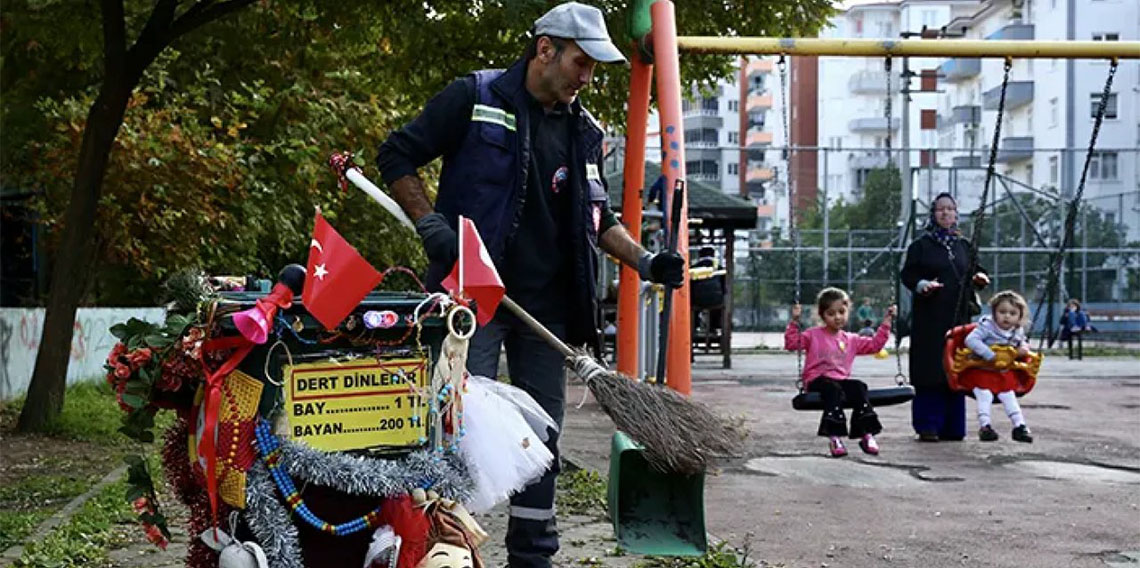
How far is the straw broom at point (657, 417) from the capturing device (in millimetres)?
5285

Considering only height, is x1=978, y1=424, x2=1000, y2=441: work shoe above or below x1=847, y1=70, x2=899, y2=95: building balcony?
below

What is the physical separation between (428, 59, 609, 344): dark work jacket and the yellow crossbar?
4.75 metres

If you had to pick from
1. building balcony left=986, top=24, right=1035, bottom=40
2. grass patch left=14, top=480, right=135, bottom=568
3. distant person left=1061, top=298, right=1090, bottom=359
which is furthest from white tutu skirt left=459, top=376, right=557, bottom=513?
building balcony left=986, top=24, right=1035, bottom=40

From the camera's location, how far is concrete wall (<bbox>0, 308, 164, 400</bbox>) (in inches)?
739

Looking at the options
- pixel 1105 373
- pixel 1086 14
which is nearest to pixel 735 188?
pixel 1086 14

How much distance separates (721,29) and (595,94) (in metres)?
1.56

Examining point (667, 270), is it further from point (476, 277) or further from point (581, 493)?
point (581, 493)

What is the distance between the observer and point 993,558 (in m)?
7.51

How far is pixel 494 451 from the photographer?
5047 millimetres

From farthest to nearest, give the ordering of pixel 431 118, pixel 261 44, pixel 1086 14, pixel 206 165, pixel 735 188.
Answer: pixel 735 188 → pixel 1086 14 → pixel 206 165 → pixel 261 44 → pixel 431 118

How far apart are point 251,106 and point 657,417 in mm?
18601

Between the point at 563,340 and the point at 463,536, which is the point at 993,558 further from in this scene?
the point at 463,536

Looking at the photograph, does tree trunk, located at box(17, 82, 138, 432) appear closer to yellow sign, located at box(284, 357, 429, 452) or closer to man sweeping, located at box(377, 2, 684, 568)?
man sweeping, located at box(377, 2, 684, 568)

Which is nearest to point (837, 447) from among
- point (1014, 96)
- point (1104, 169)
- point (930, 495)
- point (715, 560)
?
point (930, 495)
